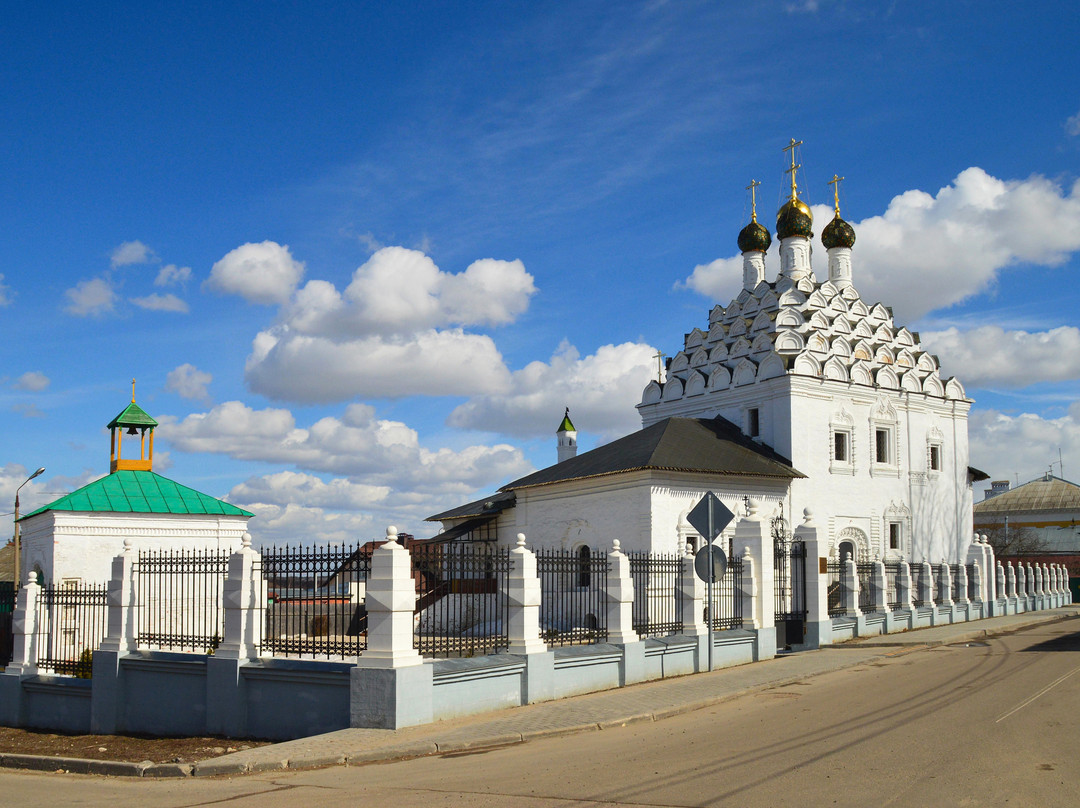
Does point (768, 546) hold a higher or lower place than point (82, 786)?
higher

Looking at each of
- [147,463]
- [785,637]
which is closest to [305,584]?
[785,637]

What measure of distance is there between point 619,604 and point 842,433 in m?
20.9

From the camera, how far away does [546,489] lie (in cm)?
2850

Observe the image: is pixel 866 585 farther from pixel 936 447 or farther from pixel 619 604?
pixel 936 447

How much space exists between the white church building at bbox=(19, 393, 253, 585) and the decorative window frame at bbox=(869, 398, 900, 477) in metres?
20.6

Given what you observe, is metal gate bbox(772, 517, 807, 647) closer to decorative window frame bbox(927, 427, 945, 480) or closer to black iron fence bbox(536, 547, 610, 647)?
black iron fence bbox(536, 547, 610, 647)

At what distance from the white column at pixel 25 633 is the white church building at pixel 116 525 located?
13.3 feet

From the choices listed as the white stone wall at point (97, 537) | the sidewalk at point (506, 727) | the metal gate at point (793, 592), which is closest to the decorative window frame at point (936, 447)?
the metal gate at point (793, 592)

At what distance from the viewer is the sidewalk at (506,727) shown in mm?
8750

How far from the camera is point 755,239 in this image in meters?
38.3

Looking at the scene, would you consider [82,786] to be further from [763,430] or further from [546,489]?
[763,430]

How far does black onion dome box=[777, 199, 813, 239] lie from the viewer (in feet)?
119

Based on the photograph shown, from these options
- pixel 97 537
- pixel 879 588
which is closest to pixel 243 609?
pixel 97 537

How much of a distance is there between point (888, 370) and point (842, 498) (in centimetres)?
561
